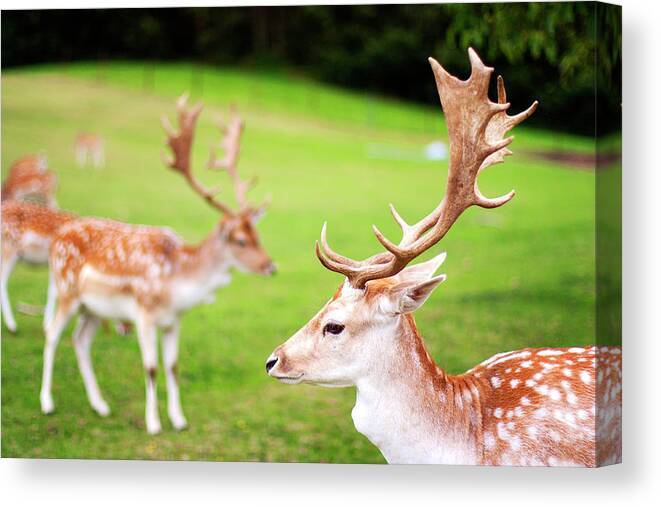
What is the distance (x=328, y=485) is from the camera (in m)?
5.62

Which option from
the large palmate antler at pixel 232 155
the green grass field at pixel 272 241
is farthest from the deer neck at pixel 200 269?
the green grass field at pixel 272 241

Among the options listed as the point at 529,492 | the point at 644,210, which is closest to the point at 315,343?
the point at 529,492

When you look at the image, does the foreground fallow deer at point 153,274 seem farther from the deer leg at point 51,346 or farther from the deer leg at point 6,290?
the deer leg at point 6,290

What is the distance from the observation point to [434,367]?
4344 mm

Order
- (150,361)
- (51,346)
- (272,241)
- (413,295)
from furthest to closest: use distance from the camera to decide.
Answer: (272,241) → (51,346) → (150,361) → (413,295)

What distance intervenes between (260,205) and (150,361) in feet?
3.49

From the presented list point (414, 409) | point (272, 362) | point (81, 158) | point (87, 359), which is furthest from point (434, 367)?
point (81, 158)

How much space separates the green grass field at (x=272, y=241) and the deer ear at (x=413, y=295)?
161 centimetres

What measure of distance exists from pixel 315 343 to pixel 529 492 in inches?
63.0

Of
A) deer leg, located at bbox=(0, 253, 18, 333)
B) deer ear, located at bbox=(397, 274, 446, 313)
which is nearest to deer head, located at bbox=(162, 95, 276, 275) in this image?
deer leg, located at bbox=(0, 253, 18, 333)

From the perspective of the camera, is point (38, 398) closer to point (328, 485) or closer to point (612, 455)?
point (328, 485)

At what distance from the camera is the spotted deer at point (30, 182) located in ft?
21.0

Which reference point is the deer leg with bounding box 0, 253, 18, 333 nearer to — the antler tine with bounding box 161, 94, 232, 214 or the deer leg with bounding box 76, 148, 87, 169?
the deer leg with bounding box 76, 148, 87, 169

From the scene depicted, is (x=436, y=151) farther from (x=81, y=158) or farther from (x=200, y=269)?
(x=81, y=158)
